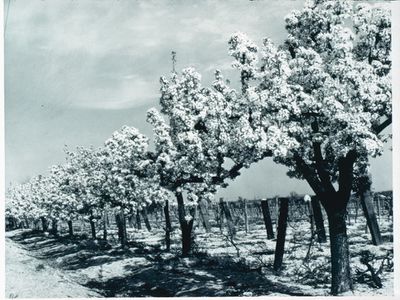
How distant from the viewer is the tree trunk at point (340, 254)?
28.3 feet

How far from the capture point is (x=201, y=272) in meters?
12.2

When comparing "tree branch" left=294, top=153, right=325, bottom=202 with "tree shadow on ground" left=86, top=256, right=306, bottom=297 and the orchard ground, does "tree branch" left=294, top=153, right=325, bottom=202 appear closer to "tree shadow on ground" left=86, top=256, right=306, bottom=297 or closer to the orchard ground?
the orchard ground

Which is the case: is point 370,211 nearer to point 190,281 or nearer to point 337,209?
point 337,209

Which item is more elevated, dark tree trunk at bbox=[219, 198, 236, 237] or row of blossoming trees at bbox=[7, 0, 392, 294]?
row of blossoming trees at bbox=[7, 0, 392, 294]

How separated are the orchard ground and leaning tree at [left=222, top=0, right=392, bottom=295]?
1.63m

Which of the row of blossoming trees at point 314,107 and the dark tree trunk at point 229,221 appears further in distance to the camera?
the dark tree trunk at point 229,221

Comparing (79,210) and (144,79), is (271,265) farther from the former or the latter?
(79,210)

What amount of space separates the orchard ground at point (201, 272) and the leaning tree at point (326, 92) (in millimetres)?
1633

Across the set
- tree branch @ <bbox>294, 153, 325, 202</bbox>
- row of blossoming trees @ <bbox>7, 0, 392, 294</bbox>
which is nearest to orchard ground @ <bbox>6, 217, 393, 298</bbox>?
row of blossoming trees @ <bbox>7, 0, 392, 294</bbox>

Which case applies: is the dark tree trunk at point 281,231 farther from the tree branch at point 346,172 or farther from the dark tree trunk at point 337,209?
the tree branch at point 346,172

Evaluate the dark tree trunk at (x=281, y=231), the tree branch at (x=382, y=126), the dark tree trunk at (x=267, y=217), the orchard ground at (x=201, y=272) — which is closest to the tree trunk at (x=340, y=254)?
the orchard ground at (x=201, y=272)

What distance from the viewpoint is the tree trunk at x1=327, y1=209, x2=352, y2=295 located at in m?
8.63

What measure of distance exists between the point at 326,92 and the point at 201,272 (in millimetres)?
6463

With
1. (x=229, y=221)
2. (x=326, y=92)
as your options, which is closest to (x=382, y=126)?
(x=326, y=92)
